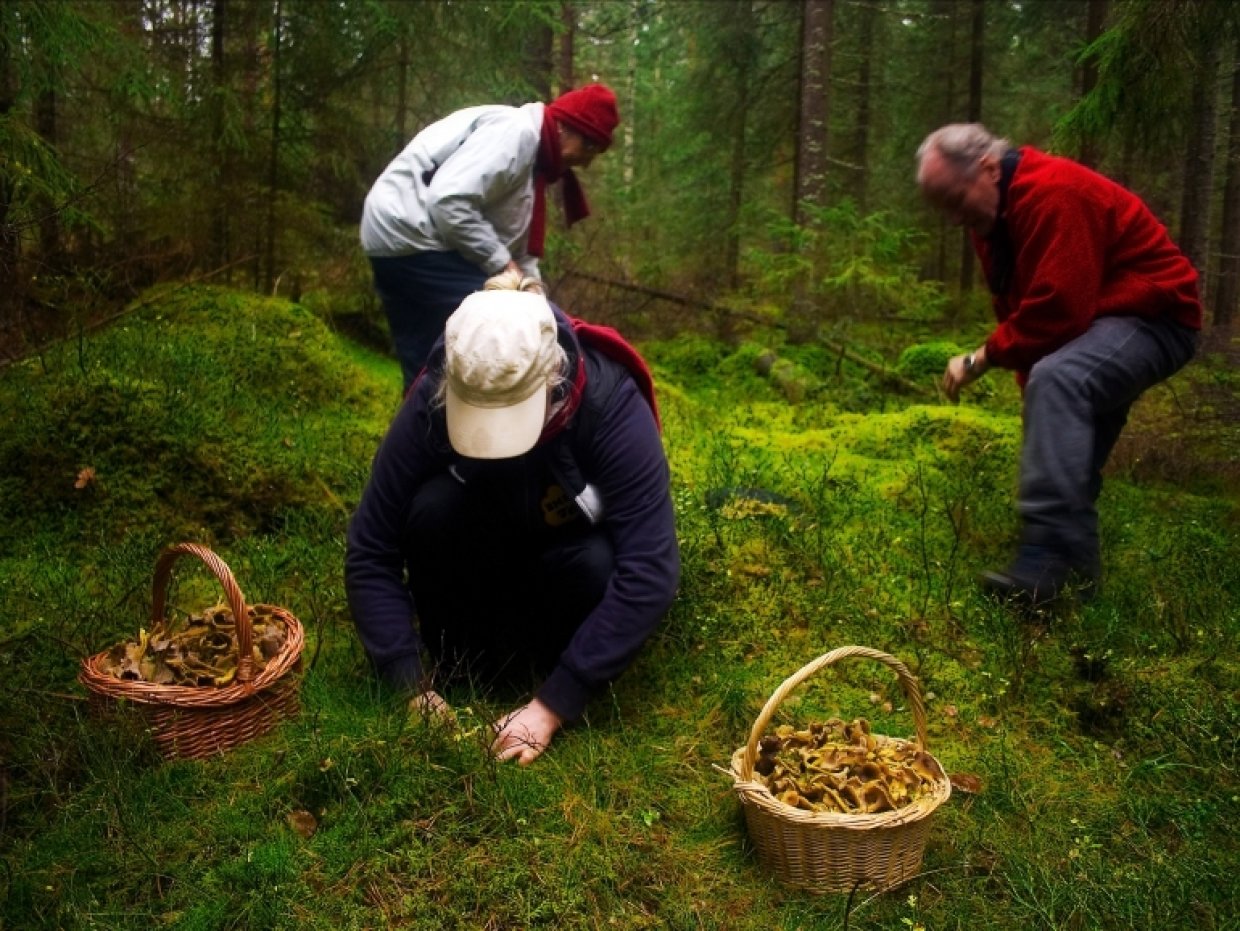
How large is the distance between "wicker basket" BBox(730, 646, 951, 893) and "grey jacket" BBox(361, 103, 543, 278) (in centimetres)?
271

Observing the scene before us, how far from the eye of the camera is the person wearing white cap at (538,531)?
9.98ft

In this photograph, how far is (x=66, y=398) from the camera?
15.4 feet

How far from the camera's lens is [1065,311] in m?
3.89

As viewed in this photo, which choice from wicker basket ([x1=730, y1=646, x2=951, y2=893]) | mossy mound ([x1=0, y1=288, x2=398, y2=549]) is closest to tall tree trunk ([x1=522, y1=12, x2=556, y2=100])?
mossy mound ([x1=0, y1=288, x2=398, y2=549])

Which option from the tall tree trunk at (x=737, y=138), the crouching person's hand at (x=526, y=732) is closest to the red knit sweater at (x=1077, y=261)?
the crouching person's hand at (x=526, y=732)

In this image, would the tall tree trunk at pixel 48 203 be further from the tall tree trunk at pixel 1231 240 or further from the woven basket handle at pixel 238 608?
the tall tree trunk at pixel 1231 240

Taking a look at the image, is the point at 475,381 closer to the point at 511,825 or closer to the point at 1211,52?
the point at 511,825

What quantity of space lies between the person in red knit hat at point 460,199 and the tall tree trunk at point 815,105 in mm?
6018

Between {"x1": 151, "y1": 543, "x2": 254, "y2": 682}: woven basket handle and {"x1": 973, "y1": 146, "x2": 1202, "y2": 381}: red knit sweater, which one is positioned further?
{"x1": 973, "y1": 146, "x2": 1202, "y2": 381}: red knit sweater

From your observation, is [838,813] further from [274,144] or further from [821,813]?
[274,144]

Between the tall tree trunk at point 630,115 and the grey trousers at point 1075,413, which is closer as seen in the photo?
the grey trousers at point 1075,413

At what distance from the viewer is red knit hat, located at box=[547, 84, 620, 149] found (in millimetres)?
4641

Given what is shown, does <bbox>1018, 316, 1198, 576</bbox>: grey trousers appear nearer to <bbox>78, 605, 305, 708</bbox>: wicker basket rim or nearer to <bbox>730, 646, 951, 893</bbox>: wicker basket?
<bbox>730, 646, 951, 893</bbox>: wicker basket

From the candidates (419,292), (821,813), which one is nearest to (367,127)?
(419,292)
